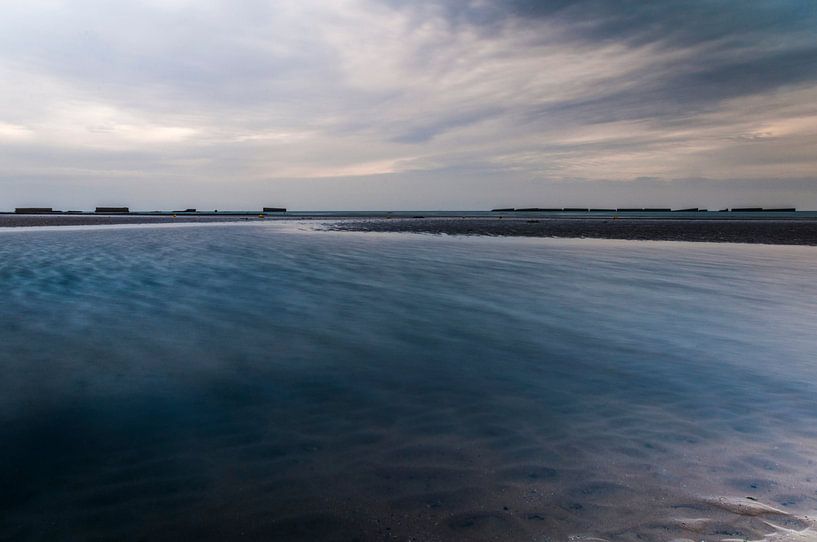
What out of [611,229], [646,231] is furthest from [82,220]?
[646,231]

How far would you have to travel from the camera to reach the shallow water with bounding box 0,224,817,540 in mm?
3918

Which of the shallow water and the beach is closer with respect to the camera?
the shallow water

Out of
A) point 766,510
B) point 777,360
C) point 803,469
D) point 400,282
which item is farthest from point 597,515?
point 400,282

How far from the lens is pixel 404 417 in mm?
5832

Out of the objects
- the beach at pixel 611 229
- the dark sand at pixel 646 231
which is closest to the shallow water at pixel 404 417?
the dark sand at pixel 646 231

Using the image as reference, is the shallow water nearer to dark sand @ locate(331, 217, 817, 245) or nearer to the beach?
dark sand @ locate(331, 217, 817, 245)

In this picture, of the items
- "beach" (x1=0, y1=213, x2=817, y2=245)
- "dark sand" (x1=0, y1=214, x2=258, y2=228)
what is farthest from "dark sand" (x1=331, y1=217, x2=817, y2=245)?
"dark sand" (x1=0, y1=214, x2=258, y2=228)

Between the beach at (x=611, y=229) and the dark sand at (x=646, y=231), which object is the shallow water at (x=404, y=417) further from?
the beach at (x=611, y=229)

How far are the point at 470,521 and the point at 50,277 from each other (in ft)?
62.3

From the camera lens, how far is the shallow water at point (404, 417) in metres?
3.92

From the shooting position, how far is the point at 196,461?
4781mm

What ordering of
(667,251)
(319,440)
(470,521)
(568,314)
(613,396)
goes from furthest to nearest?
(667,251) < (568,314) < (613,396) < (319,440) < (470,521)

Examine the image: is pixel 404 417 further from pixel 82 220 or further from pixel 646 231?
pixel 82 220

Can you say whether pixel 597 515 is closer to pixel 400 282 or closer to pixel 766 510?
pixel 766 510
